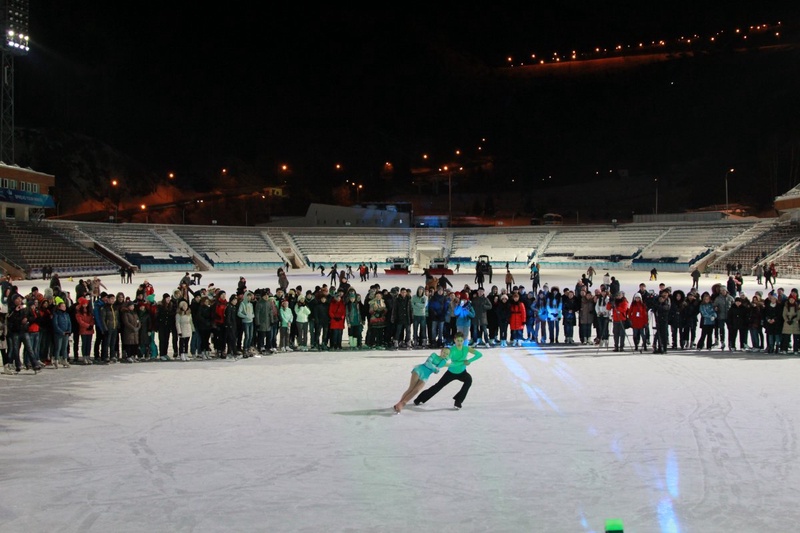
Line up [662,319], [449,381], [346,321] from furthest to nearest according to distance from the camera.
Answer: [346,321]
[662,319]
[449,381]

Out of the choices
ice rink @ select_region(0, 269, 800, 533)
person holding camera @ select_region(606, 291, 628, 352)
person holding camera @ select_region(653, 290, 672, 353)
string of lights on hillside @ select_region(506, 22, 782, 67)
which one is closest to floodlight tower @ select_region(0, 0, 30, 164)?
ice rink @ select_region(0, 269, 800, 533)

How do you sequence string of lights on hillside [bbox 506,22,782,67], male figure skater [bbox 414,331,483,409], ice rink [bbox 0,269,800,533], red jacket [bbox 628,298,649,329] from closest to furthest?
1. ice rink [bbox 0,269,800,533]
2. male figure skater [bbox 414,331,483,409]
3. red jacket [bbox 628,298,649,329]
4. string of lights on hillside [bbox 506,22,782,67]

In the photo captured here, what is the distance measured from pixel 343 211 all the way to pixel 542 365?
218 ft

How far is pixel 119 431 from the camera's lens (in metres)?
9.03

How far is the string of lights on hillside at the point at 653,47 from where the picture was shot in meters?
119

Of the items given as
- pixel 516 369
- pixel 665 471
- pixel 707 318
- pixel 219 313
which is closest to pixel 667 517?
pixel 665 471

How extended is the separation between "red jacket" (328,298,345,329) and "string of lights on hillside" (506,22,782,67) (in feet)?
407

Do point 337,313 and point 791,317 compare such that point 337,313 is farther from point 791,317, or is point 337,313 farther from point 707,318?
point 791,317

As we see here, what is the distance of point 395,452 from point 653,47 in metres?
136

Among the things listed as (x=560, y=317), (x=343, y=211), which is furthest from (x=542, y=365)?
(x=343, y=211)

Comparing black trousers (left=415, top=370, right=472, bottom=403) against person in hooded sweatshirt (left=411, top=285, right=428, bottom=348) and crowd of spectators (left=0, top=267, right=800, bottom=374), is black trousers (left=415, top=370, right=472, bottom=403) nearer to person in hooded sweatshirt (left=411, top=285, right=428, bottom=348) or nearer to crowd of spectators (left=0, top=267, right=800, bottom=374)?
crowd of spectators (left=0, top=267, right=800, bottom=374)

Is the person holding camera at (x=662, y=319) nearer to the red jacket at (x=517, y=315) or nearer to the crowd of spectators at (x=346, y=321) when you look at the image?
the crowd of spectators at (x=346, y=321)

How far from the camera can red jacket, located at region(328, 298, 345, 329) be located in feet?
53.5

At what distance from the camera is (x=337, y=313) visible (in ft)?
53.7
